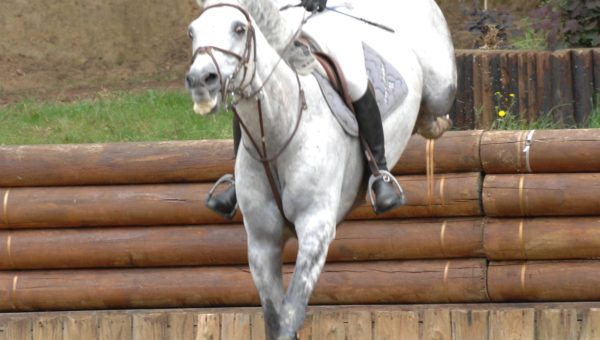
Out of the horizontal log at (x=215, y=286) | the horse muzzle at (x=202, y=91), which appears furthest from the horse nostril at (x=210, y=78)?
the horizontal log at (x=215, y=286)

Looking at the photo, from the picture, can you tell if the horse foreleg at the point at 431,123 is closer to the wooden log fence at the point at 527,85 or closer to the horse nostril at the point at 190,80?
the wooden log fence at the point at 527,85

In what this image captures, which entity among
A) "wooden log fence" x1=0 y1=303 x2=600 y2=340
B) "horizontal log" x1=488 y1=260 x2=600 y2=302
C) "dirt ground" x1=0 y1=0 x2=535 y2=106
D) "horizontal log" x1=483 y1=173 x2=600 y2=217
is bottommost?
"wooden log fence" x1=0 y1=303 x2=600 y2=340

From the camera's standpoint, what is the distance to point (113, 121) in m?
12.8

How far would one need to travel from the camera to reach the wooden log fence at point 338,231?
10.0 meters

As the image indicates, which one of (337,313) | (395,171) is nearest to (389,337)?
(337,313)

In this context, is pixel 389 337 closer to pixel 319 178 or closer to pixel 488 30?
pixel 319 178

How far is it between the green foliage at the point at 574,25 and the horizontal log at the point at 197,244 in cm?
217

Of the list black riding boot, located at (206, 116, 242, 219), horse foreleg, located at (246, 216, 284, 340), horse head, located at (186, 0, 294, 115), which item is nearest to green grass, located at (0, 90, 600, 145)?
black riding boot, located at (206, 116, 242, 219)

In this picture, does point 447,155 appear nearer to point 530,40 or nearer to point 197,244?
point 197,244

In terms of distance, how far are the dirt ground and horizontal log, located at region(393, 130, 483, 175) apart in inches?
211

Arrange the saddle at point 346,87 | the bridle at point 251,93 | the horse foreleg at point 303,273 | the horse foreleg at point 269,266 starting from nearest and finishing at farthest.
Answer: the bridle at point 251,93 < the horse foreleg at point 303,273 < the horse foreleg at point 269,266 < the saddle at point 346,87

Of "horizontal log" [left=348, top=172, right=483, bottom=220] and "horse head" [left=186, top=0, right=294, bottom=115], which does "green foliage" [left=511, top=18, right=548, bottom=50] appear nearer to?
"horizontal log" [left=348, top=172, right=483, bottom=220]

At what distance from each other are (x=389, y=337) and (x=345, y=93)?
205 centimetres

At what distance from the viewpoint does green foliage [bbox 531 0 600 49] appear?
38.7 ft
